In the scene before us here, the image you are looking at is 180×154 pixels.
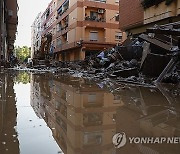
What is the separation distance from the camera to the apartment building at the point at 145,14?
16.9 meters

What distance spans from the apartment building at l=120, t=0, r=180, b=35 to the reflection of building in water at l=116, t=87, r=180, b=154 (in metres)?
13.8

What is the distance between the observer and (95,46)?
115ft

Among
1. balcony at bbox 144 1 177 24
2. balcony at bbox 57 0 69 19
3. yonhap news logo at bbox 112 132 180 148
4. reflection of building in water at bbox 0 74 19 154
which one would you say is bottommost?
yonhap news logo at bbox 112 132 180 148

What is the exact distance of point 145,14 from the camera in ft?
66.1

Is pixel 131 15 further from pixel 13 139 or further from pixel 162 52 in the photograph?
pixel 13 139

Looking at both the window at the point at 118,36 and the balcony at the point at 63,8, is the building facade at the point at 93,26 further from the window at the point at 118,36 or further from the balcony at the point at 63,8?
the balcony at the point at 63,8

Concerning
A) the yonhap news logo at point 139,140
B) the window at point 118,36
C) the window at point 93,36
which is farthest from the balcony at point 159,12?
the window at point 93,36

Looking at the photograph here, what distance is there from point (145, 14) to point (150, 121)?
18.3 metres

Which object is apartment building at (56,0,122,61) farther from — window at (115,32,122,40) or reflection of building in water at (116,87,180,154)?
reflection of building in water at (116,87,180,154)

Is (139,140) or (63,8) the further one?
(63,8)

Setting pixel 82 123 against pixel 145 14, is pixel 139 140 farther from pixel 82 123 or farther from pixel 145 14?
pixel 145 14

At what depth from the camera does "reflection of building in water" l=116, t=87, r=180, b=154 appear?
2164 mm

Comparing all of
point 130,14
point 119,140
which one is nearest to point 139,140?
point 119,140

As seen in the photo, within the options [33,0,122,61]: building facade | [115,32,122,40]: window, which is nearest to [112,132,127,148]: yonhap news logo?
[33,0,122,61]: building facade
